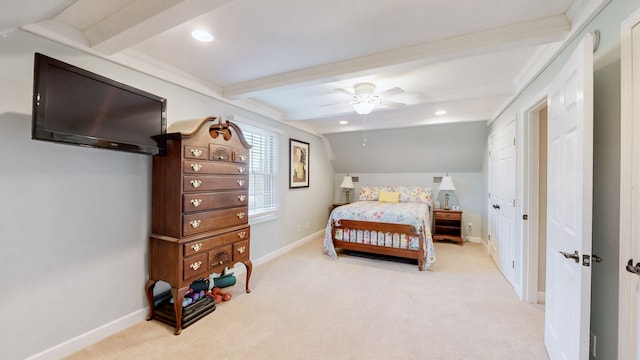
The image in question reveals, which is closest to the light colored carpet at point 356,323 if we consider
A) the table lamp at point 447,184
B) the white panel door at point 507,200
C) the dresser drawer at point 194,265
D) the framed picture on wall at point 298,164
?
the white panel door at point 507,200

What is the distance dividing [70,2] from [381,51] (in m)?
2.13

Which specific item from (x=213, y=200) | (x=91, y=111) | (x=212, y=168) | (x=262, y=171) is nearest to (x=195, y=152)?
(x=212, y=168)

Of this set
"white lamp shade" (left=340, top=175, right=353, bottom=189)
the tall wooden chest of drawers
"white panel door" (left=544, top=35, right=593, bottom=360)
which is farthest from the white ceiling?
"white lamp shade" (left=340, top=175, right=353, bottom=189)

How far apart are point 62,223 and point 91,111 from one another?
86 cm

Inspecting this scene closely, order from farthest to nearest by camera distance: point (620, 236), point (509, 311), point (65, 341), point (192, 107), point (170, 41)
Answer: point (192, 107)
point (509, 311)
point (170, 41)
point (65, 341)
point (620, 236)

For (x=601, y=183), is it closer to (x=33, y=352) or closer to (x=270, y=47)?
(x=270, y=47)

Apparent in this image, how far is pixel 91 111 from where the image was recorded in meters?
1.76

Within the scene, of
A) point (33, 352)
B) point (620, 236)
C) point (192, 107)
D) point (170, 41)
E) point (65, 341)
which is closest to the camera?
point (620, 236)

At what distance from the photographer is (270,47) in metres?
2.10

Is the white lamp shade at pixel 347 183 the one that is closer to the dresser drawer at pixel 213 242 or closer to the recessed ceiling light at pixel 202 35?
the dresser drawer at pixel 213 242

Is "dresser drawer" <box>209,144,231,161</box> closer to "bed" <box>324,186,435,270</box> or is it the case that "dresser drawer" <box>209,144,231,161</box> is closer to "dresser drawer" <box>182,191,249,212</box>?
"dresser drawer" <box>182,191,249,212</box>

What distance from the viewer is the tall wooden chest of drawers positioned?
2.19 metres

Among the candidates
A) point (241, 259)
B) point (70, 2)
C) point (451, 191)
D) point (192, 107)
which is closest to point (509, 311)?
point (241, 259)

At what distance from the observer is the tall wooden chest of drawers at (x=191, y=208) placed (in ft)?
7.18
